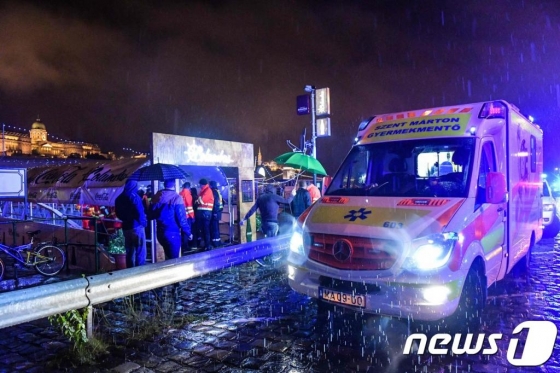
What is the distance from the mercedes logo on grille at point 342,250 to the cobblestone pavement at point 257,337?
986 mm

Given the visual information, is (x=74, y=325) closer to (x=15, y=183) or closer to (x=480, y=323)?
(x=480, y=323)

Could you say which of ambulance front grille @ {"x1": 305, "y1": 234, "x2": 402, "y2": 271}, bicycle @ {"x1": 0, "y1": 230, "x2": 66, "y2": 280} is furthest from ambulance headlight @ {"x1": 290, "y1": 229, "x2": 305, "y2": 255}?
bicycle @ {"x1": 0, "y1": 230, "x2": 66, "y2": 280}

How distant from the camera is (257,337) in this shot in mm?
4969

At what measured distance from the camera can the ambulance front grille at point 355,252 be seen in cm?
440

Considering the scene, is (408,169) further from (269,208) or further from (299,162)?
(299,162)

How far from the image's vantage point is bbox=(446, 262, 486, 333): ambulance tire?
466cm

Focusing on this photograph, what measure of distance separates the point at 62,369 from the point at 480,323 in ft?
15.2

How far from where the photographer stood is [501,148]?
5.74 meters

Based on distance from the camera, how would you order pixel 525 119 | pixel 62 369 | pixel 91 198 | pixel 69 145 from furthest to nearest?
1. pixel 69 145
2. pixel 91 198
3. pixel 525 119
4. pixel 62 369

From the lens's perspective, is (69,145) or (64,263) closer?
(64,263)

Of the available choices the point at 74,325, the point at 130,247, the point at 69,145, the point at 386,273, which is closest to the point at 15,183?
the point at 130,247

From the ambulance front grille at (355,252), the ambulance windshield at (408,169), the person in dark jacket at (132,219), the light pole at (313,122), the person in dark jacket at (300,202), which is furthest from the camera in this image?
the light pole at (313,122)

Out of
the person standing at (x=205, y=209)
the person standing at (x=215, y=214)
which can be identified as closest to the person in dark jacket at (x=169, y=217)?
the person standing at (x=205, y=209)

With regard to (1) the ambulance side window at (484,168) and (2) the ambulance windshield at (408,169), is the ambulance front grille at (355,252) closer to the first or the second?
(2) the ambulance windshield at (408,169)
